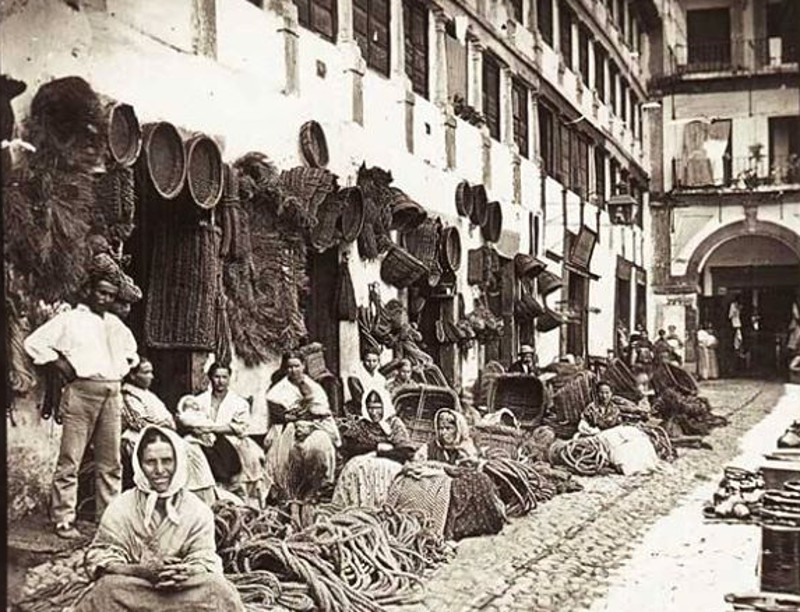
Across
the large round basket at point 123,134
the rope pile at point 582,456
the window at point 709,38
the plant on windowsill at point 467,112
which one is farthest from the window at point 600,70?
the large round basket at point 123,134

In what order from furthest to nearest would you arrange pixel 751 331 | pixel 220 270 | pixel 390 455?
pixel 751 331
pixel 390 455
pixel 220 270

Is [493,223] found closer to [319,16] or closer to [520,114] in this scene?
[520,114]

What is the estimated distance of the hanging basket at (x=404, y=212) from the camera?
8664 millimetres

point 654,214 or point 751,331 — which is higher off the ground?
point 654,214

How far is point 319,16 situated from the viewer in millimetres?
7734

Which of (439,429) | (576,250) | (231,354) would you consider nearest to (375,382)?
(439,429)

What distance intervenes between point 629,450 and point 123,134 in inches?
275

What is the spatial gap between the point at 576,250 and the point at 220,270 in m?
5.82

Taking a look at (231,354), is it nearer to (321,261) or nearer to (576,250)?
(321,261)

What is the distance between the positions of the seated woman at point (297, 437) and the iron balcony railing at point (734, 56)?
197 inches

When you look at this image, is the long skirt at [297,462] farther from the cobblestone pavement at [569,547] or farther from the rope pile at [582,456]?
the rope pile at [582,456]

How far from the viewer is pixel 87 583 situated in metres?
4.60

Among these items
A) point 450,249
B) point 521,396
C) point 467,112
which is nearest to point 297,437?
point 450,249

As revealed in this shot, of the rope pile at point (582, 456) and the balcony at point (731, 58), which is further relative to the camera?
the rope pile at point (582, 456)
